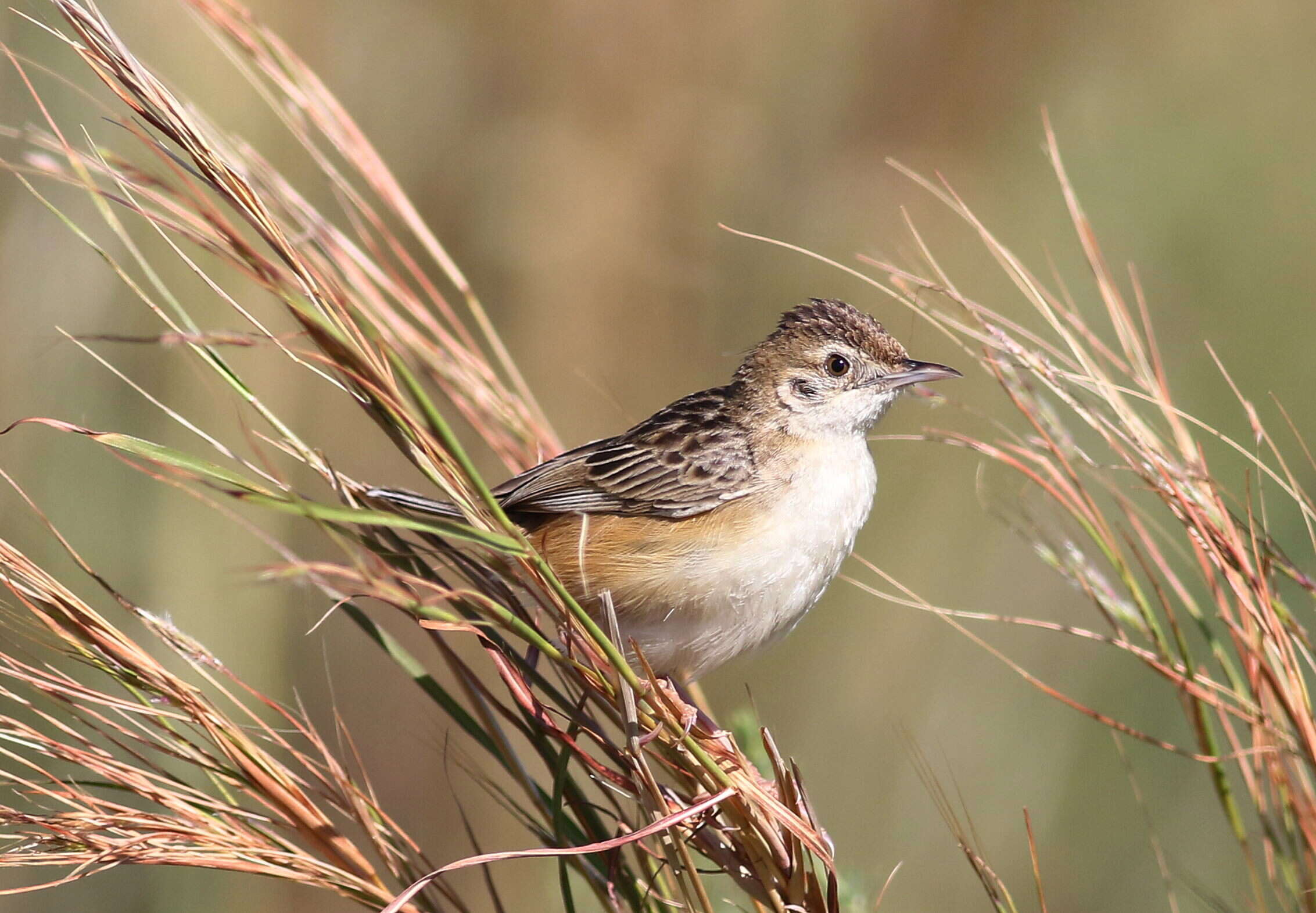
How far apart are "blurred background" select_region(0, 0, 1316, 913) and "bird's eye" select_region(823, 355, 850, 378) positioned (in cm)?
153

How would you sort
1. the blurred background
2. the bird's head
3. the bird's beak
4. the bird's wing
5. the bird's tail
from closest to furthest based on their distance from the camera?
the bird's tail → the bird's wing → the bird's beak → the bird's head → the blurred background

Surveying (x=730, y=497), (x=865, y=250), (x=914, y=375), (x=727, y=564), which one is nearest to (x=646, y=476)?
(x=730, y=497)

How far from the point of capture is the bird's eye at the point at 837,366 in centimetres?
385

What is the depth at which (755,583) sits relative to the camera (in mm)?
3301

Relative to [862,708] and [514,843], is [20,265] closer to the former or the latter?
[514,843]

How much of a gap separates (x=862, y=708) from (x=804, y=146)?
305 cm

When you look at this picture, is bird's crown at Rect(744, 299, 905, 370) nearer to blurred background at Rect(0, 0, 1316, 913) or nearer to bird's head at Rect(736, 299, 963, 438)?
bird's head at Rect(736, 299, 963, 438)

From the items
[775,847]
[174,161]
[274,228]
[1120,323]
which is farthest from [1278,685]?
[174,161]

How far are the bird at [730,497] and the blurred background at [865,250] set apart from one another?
1446 mm

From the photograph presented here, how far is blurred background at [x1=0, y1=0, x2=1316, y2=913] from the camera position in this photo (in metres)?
5.38

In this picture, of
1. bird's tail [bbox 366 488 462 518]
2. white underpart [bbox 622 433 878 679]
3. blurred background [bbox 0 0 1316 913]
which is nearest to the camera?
bird's tail [bbox 366 488 462 518]

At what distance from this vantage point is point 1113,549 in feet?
7.88

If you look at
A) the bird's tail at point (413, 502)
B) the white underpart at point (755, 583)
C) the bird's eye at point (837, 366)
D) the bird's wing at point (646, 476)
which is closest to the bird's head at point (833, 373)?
the bird's eye at point (837, 366)

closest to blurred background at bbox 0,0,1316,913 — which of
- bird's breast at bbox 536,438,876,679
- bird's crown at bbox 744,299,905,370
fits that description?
bird's crown at bbox 744,299,905,370
